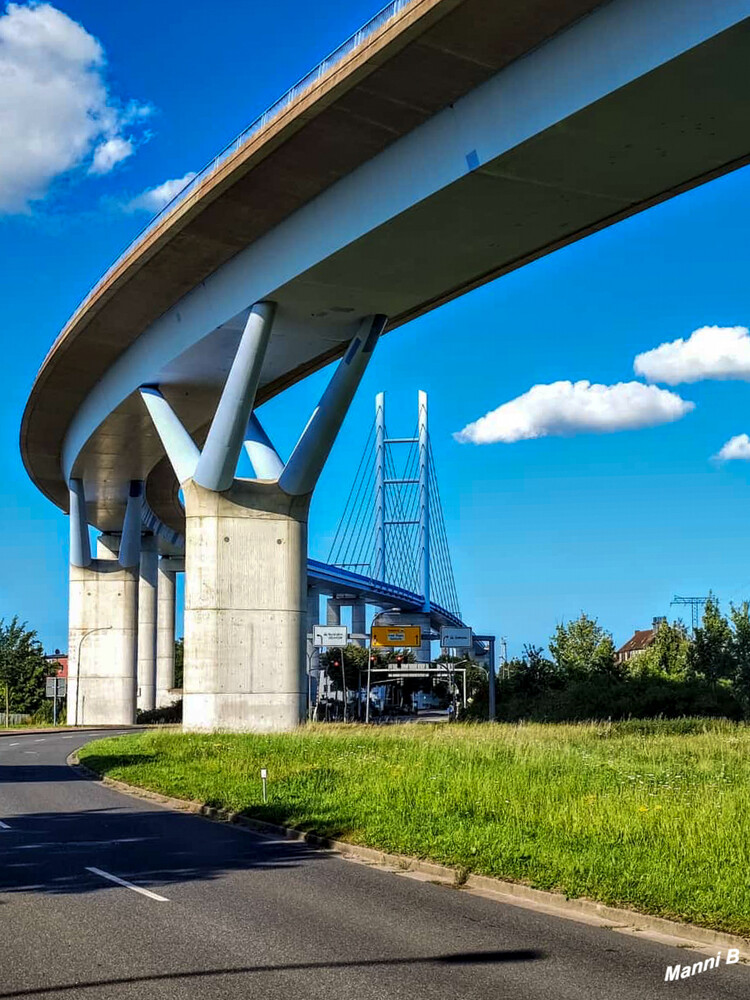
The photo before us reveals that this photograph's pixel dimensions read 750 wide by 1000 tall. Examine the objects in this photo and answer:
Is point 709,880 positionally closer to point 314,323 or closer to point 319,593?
point 314,323

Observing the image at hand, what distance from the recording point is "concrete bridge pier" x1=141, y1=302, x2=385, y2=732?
3188cm

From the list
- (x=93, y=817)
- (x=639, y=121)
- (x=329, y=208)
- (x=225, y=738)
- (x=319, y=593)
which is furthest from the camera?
(x=319, y=593)

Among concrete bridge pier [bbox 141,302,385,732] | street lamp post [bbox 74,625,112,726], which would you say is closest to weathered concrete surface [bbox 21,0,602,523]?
concrete bridge pier [bbox 141,302,385,732]

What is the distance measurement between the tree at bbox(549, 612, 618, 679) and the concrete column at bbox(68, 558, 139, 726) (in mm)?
21488

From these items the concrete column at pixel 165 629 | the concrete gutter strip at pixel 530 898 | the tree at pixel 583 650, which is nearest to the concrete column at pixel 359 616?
the concrete column at pixel 165 629

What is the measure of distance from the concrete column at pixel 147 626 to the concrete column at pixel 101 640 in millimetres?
16693

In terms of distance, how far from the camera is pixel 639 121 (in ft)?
62.1

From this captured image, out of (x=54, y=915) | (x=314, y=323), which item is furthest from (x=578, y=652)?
(x=54, y=915)

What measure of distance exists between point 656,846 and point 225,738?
18.5m

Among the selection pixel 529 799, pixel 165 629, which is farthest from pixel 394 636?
pixel 165 629

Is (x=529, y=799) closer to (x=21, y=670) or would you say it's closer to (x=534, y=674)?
(x=534, y=674)

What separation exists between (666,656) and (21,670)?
183 feet

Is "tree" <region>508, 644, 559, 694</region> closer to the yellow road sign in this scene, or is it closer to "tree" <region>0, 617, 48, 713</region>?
the yellow road sign

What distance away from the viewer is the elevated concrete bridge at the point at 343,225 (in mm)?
18453
